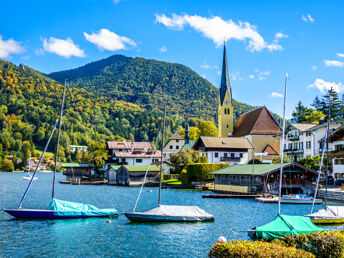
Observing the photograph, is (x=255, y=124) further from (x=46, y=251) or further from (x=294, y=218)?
(x=46, y=251)

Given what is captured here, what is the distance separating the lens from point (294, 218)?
25547mm

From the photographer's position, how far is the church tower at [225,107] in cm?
11912

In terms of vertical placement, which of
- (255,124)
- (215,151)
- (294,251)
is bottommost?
(294,251)

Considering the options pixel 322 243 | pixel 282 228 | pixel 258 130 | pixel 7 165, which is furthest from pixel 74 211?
pixel 7 165

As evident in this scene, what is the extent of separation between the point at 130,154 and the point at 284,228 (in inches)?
3425

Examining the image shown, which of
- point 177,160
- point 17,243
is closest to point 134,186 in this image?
point 177,160

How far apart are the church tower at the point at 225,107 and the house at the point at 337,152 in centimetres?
5009

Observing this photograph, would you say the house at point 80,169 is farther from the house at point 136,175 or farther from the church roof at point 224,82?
the church roof at point 224,82

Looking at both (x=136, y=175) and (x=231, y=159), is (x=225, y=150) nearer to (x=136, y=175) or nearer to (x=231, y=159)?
(x=231, y=159)

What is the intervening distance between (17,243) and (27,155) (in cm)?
17739

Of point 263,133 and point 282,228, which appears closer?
point 282,228

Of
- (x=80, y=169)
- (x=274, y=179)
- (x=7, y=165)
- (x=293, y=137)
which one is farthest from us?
(x=7, y=165)

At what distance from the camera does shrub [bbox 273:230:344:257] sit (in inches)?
651

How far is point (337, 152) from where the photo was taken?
65062mm
